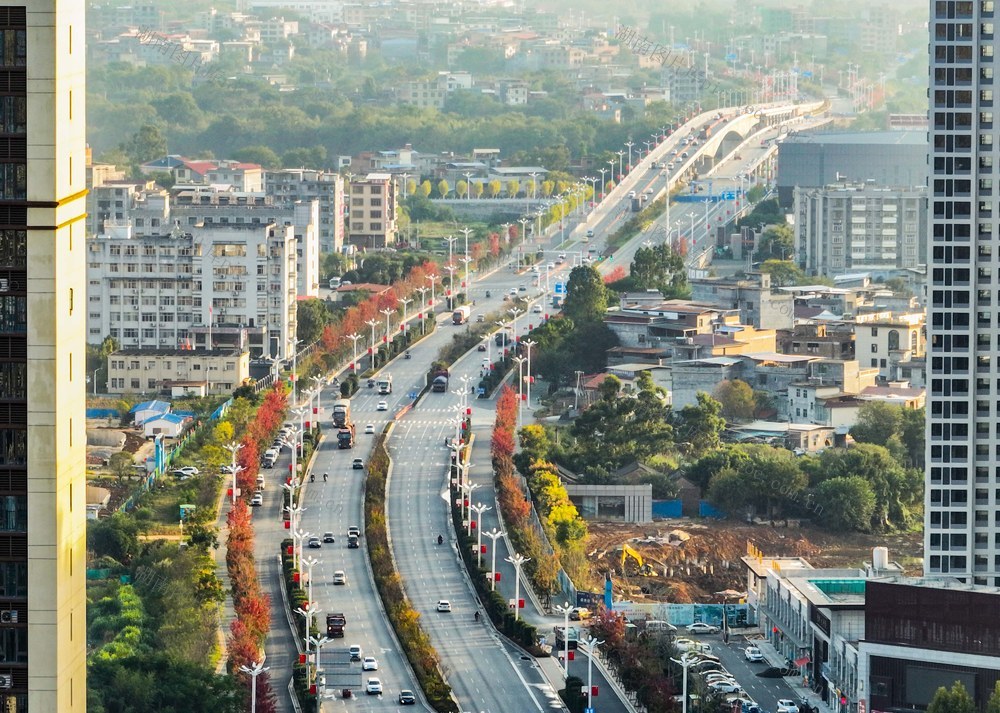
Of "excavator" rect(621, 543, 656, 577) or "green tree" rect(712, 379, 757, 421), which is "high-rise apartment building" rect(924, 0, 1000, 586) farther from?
"green tree" rect(712, 379, 757, 421)

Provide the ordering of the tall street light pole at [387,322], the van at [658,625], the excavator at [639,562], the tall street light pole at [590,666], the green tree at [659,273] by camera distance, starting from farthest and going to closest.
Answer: the green tree at [659,273], the tall street light pole at [387,322], the excavator at [639,562], the van at [658,625], the tall street light pole at [590,666]

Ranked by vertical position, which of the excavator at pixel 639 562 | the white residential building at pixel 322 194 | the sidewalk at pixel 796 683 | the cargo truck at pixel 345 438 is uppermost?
the white residential building at pixel 322 194

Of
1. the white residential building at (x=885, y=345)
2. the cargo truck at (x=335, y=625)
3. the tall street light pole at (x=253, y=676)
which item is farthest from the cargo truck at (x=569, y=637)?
the white residential building at (x=885, y=345)

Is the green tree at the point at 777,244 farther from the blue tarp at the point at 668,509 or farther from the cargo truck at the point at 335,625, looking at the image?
the cargo truck at the point at 335,625

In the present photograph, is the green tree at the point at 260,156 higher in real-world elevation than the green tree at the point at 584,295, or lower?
higher

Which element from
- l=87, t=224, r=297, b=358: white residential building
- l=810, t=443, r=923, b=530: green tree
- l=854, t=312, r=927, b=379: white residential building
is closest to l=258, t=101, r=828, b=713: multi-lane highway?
l=87, t=224, r=297, b=358: white residential building

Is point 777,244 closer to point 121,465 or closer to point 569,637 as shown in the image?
point 121,465

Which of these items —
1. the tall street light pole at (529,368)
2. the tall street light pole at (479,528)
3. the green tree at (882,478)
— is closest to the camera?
the tall street light pole at (479,528)

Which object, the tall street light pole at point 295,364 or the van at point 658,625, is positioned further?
the tall street light pole at point 295,364
